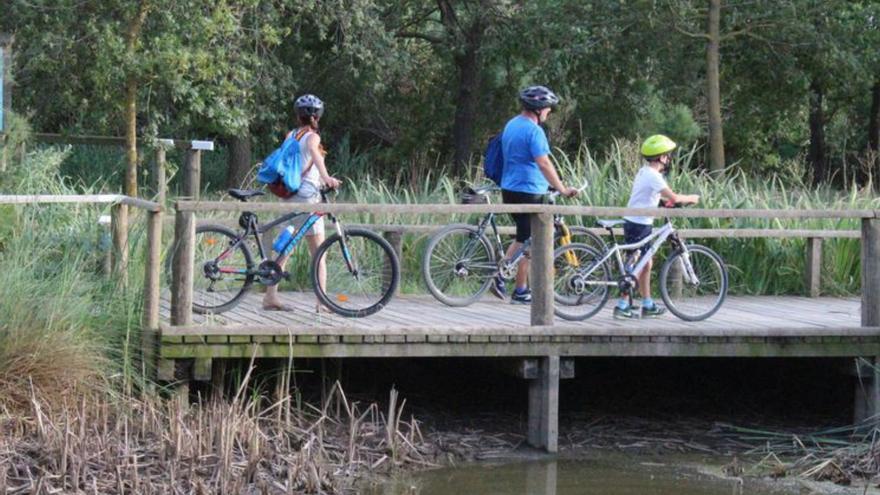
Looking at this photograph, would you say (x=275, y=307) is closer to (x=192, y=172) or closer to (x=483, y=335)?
(x=483, y=335)

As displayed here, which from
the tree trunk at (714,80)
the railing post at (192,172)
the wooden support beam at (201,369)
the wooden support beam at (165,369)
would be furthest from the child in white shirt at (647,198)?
the tree trunk at (714,80)

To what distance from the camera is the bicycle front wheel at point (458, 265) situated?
11805mm

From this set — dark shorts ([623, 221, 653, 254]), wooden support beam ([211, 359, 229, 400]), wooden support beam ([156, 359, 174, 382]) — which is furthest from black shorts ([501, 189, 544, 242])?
wooden support beam ([156, 359, 174, 382])

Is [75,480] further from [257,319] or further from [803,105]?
[803,105]

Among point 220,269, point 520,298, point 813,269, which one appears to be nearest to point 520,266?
point 520,298

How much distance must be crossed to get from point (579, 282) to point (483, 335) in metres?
1.26

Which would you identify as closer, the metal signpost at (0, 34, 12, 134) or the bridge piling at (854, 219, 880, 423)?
the bridge piling at (854, 219, 880, 423)

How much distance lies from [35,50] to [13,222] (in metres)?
6.33

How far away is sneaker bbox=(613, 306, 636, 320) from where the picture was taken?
1153 centimetres

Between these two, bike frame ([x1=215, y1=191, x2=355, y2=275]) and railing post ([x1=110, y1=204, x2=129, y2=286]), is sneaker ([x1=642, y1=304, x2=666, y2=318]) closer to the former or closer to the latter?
bike frame ([x1=215, y1=191, x2=355, y2=275])

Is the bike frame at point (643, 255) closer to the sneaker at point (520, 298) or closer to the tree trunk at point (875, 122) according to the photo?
the sneaker at point (520, 298)

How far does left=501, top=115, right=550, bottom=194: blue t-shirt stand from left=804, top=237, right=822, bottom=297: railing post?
3592 mm

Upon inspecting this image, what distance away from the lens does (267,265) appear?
1084cm

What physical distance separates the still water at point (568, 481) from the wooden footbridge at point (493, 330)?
533mm
